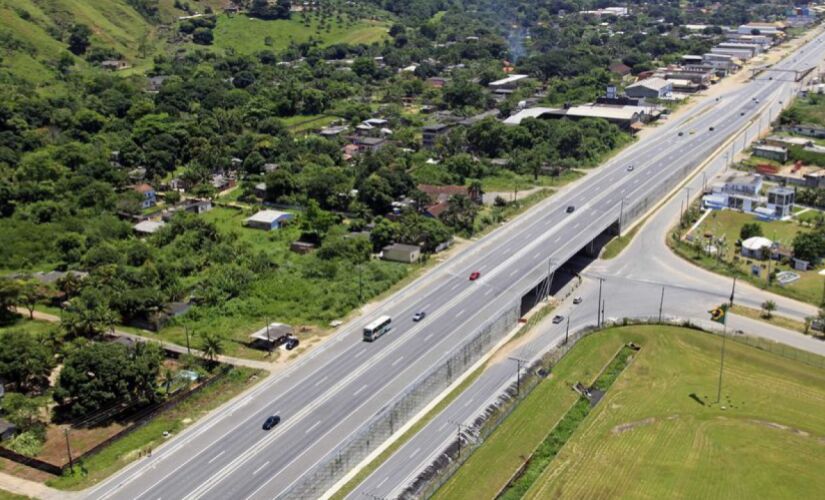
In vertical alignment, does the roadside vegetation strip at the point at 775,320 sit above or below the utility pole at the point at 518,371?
above

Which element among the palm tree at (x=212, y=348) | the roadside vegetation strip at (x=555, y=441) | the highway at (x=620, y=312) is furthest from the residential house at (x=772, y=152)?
the palm tree at (x=212, y=348)

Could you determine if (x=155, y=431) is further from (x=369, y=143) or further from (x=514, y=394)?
(x=369, y=143)

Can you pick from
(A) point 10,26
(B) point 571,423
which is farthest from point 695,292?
(A) point 10,26

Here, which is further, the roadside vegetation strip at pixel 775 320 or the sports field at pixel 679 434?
the roadside vegetation strip at pixel 775 320

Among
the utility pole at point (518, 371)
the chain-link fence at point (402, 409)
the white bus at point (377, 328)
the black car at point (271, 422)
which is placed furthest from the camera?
the white bus at point (377, 328)

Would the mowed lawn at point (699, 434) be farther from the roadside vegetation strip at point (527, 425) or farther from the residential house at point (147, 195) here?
the residential house at point (147, 195)

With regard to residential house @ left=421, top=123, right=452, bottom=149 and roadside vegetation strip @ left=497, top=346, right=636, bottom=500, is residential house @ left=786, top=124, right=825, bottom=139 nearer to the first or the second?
residential house @ left=421, top=123, right=452, bottom=149
